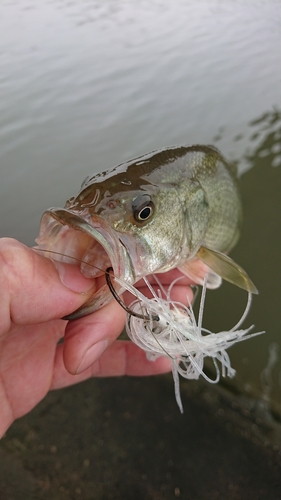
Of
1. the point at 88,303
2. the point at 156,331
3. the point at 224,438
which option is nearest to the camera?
the point at 88,303

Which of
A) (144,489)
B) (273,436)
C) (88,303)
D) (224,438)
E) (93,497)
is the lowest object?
(273,436)

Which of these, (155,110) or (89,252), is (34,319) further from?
(155,110)

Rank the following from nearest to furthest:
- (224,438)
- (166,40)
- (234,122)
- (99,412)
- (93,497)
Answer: (93,497) < (224,438) < (99,412) < (234,122) < (166,40)

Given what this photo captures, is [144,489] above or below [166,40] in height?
below

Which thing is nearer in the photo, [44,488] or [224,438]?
[44,488]

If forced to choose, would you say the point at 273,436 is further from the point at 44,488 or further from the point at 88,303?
the point at 88,303

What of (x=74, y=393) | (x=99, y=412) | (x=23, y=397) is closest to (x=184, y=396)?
(x=99, y=412)

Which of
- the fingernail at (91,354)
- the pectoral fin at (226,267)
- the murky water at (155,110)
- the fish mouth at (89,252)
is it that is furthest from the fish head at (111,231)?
the murky water at (155,110)

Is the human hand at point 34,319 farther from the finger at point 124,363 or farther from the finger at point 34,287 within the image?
the finger at point 124,363
